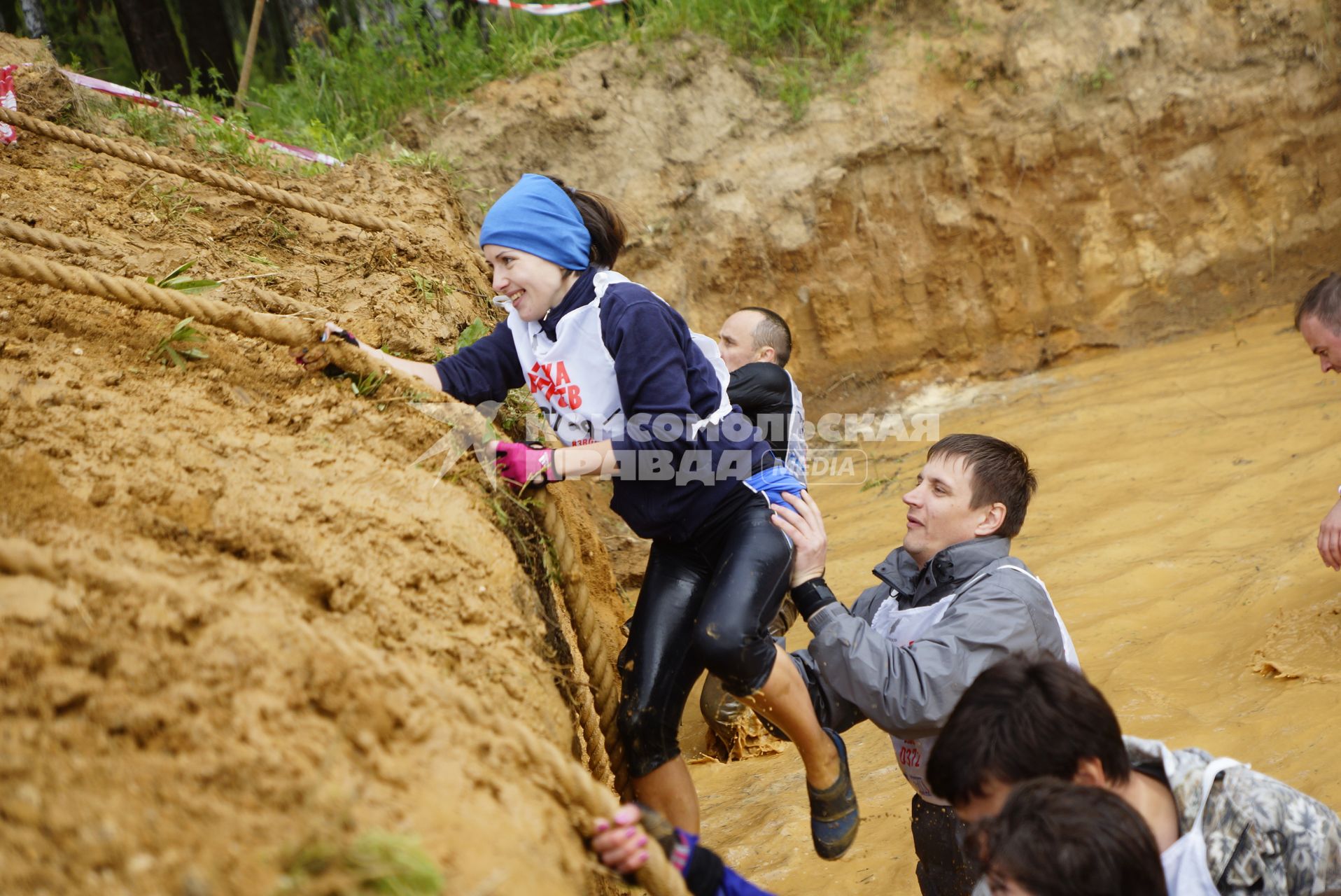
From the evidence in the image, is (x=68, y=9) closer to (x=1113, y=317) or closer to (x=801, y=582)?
(x=1113, y=317)

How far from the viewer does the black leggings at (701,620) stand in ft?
8.16

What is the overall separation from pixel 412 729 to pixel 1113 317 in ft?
24.9

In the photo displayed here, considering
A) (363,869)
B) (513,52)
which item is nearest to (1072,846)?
(363,869)

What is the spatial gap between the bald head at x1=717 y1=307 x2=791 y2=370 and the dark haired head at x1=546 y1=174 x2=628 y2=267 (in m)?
2.06

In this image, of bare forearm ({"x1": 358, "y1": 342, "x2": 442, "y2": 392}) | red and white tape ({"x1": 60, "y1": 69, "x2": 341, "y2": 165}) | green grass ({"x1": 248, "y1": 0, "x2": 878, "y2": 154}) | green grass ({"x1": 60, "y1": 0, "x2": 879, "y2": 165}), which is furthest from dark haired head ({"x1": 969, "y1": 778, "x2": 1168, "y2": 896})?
green grass ({"x1": 248, "y1": 0, "x2": 878, "y2": 154})

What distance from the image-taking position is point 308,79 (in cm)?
719

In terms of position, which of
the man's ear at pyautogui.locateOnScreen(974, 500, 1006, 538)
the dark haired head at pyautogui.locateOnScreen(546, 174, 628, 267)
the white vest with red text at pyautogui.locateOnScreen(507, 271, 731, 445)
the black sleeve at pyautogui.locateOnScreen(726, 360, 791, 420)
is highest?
the dark haired head at pyautogui.locateOnScreen(546, 174, 628, 267)

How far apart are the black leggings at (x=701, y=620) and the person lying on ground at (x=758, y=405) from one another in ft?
3.07

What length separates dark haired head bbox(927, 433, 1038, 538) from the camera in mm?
2641

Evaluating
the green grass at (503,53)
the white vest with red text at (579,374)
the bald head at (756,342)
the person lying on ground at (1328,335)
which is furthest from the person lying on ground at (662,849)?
the green grass at (503,53)

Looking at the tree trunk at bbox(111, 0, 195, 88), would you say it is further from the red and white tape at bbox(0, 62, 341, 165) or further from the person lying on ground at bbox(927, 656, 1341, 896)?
the person lying on ground at bbox(927, 656, 1341, 896)

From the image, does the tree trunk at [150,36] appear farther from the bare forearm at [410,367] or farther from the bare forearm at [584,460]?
the bare forearm at [584,460]

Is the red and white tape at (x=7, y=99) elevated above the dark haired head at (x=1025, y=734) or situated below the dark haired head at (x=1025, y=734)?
above

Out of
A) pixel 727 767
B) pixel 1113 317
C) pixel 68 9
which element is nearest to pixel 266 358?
pixel 727 767
